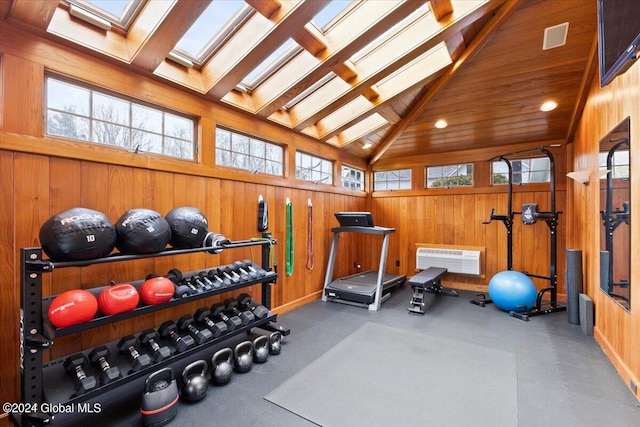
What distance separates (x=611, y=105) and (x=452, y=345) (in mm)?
2608

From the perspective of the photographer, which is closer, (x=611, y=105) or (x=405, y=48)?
(x=611, y=105)

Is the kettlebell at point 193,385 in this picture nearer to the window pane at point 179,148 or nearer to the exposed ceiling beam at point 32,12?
the window pane at point 179,148

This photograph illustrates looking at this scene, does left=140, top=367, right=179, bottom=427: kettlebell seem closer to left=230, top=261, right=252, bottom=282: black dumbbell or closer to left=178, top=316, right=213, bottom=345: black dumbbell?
left=178, top=316, right=213, bottom=345: black dumbbell

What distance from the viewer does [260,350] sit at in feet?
8.75

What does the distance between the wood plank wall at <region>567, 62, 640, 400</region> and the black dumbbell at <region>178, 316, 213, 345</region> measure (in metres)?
3.16

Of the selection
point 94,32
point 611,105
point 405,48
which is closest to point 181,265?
point 94,32

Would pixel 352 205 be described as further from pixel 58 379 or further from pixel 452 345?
pixel 58 379

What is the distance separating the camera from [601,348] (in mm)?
2920

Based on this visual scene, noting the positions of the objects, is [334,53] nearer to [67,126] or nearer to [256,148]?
[256,148]

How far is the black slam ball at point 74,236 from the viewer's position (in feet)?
5.26

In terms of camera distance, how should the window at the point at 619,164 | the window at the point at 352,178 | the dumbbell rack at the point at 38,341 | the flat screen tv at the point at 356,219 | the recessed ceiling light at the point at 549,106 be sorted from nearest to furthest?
the dumbbell rack at the point at 38,341
the window at the point at 619,164
the recessed ceiling light at the point at 549,106
the flat screen tv at the point at 356,219
the window at the point at 352,178

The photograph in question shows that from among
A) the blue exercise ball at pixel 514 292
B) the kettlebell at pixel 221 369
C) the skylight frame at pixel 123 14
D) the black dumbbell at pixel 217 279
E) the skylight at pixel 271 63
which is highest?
the skylight at pixel 271 63

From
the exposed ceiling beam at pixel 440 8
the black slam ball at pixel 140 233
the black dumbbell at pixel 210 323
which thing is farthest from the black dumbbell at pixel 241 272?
the exposed ceiling beam at pixel 440 8

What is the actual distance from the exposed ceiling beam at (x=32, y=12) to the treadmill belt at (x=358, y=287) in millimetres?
4046
